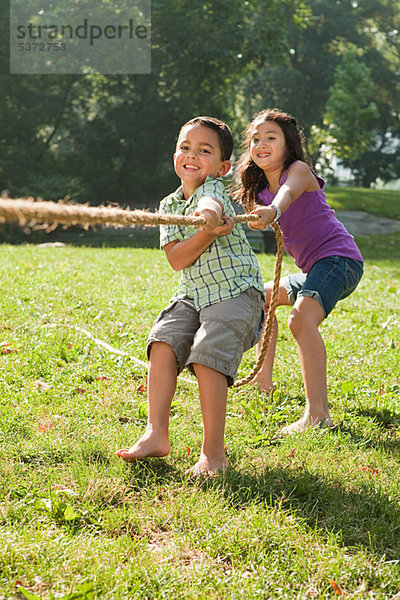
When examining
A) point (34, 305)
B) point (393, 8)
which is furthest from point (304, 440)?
point (393, 8)

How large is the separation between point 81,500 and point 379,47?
41.3 meters

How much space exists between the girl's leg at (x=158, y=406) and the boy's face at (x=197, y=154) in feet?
2.59

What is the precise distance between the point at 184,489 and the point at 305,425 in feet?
3.06

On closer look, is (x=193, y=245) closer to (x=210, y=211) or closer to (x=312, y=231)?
(x=210, y=211)

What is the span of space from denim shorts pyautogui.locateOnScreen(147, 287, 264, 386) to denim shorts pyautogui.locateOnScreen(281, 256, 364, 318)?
1.98 ft

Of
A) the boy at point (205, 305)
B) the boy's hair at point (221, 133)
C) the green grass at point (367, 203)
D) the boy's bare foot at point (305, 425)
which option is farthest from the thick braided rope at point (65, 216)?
the green grass at point (367, 203)

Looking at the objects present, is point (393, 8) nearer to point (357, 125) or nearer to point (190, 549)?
point (357, 125)

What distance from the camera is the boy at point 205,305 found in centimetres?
256

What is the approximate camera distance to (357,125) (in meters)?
28.8

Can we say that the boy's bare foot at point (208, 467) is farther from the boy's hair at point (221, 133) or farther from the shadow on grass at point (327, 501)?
the boy's hair at point (221, 133)

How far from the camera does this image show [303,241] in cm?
354

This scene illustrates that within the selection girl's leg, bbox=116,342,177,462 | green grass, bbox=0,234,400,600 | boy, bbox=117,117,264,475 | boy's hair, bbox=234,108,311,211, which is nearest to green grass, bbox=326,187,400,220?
green grass, bbox=0,234,400,600

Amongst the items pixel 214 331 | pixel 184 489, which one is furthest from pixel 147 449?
pixel 214 331

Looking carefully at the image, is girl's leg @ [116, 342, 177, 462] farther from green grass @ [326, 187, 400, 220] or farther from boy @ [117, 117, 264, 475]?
green grass @ [326, 187, 400, 220]
